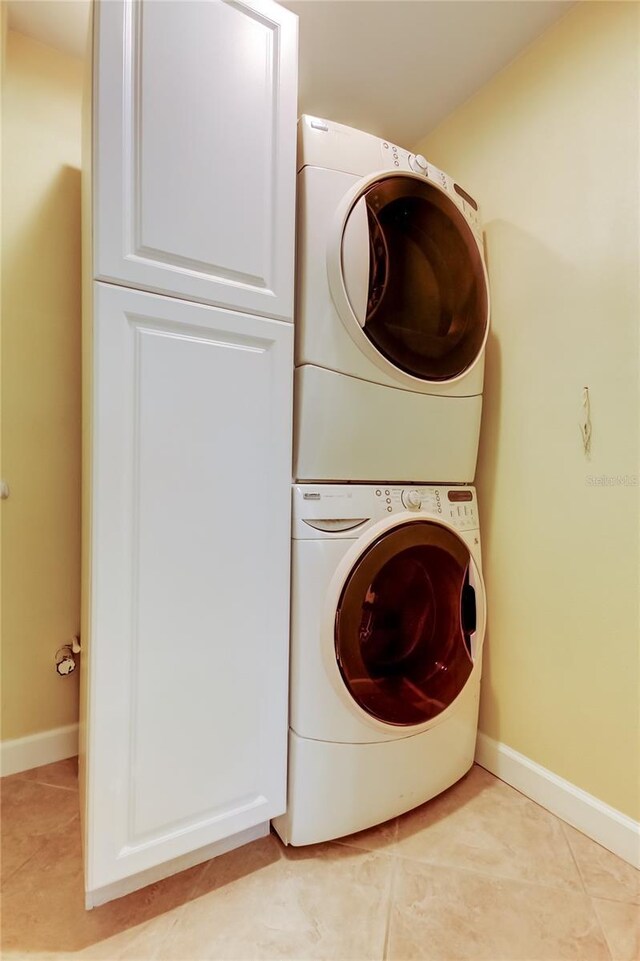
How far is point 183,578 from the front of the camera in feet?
3.21

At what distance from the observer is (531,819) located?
1274mm

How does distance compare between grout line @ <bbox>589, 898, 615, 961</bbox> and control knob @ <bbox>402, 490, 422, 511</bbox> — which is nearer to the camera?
grout line @ <bbox>589, 898, 615, 961</bbox>

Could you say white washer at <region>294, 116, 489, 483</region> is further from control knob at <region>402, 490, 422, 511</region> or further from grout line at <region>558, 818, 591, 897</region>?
grout line at <region>558, 818, 591, 897</region>

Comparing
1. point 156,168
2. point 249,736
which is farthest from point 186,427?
point 249,736

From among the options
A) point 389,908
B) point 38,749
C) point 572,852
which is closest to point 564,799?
point 572,852

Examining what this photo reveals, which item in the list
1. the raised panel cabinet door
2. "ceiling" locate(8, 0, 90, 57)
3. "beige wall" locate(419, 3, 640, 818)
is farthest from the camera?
"ceiling" locate(8, 0, 90, 57)

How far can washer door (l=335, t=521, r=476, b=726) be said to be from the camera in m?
1.14

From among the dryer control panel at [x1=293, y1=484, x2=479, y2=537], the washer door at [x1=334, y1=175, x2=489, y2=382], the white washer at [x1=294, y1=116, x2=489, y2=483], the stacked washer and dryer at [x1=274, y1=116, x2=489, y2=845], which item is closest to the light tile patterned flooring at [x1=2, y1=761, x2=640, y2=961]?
the stacked washer and dryer at [x1=274, y1=116, x2=489, y2=845]

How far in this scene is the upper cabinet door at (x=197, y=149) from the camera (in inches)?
35.5

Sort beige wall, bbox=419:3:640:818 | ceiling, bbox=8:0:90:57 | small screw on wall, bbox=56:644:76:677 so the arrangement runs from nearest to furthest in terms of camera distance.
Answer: beige wall, bbox=419:3:640:818, ceiling, bbox=8:0:90:57, small screw on wall, bbox=56:644:76:677

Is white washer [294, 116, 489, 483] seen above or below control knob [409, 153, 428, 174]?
below

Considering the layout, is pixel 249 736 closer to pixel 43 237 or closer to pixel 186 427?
pixel 186 427

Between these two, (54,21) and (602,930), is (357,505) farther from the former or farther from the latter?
(54,21)

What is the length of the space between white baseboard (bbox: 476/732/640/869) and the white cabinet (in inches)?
30.9
